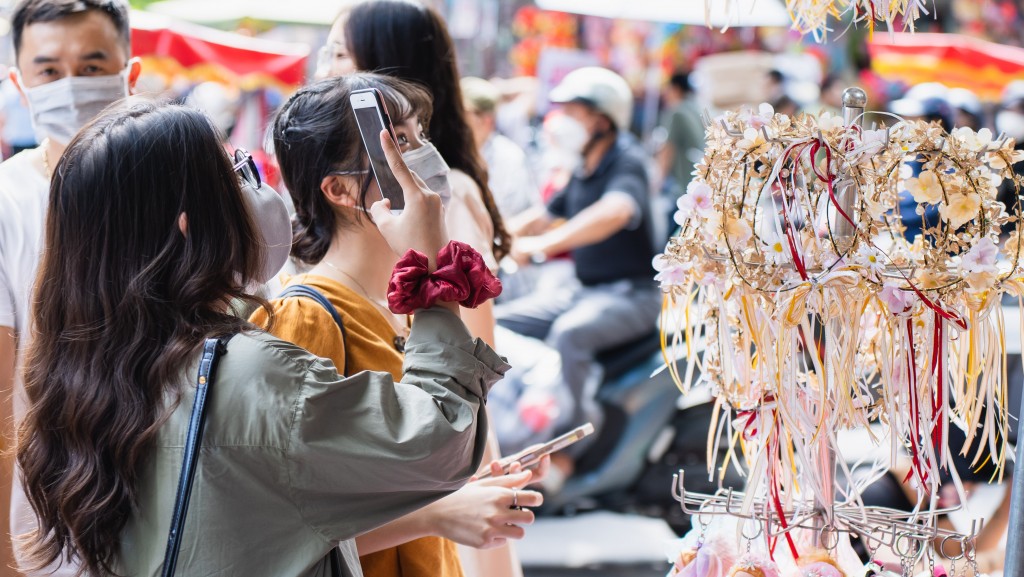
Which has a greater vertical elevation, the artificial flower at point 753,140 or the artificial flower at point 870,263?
the artificial flower at point 753,140

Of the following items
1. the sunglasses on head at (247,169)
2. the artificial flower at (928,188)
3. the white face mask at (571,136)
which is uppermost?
the sunglasses on head at (247,169)

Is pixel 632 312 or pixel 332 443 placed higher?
pixel 332 443

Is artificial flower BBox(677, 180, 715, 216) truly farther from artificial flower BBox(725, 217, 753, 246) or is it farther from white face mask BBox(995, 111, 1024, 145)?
white face mask BBox(995, 111, 1024, 145)

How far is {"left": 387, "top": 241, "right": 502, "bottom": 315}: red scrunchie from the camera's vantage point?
1.36 m

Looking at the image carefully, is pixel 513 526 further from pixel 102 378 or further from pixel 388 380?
pixel 102 378

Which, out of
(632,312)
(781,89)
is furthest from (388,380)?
(781,89)

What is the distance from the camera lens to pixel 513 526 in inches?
64.0

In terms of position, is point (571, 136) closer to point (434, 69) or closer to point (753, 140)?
point (434, 69)

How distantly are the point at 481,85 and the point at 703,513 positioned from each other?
4.75m

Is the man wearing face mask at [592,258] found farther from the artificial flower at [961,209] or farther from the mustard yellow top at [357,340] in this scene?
the artificial flower at [961,209]

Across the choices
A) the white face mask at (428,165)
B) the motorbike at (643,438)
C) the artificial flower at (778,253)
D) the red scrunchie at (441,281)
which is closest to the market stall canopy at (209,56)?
the motorbike at (643,438)

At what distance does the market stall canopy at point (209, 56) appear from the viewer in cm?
708

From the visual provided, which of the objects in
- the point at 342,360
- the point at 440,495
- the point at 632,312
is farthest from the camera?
the point at 632,312

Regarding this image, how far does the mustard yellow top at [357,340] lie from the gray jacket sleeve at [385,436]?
0.26 meters
